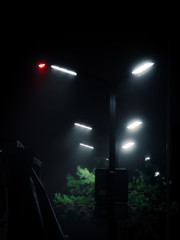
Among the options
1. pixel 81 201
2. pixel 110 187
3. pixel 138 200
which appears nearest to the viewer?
pixel 110 187

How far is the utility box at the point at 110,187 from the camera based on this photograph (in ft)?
30.4

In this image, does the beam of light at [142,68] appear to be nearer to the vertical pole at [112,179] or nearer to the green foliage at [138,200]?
the vertical pole at [112,179]

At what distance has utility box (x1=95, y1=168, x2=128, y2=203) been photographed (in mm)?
9275

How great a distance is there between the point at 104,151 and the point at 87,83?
632 centimetres

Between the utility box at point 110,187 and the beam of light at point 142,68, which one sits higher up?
the beam of light at point 142,68

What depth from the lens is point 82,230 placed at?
23797mm

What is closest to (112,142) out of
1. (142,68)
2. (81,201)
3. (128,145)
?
(142,68)

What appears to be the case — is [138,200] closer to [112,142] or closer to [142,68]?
[112,142]

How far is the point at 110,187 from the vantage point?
9.31 metres

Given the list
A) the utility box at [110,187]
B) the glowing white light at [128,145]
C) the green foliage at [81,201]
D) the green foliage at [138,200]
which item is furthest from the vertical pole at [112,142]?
the glowing white light at [128,145]

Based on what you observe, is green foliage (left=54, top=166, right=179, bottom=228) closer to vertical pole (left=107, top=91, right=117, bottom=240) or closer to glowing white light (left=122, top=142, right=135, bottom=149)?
glowing white light (left=122, top=142, right=135, bottom=149)

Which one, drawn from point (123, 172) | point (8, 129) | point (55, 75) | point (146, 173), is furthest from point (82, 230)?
point (123, 172)

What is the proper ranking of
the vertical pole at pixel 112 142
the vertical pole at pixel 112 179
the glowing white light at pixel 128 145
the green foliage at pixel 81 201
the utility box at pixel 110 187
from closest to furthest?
the vertical pole at pixel 112 179, the utility box at pixel 110 187, the vertical pole at pixel 112 142, the green foliage at pixel 81 201, the glowing white light at pixel 128 145

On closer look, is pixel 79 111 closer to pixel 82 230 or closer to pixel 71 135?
pixel 71 135
